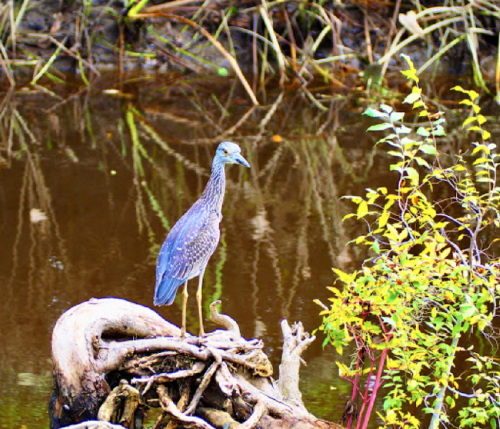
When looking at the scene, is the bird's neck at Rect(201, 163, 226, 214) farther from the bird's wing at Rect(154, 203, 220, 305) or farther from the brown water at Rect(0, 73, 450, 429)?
the brown water at Rect(0, 73, 450, 429)

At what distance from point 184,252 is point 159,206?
11.5 feet

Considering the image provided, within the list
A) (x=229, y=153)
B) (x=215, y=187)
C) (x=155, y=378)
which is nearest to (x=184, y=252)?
(x=215, y=187)

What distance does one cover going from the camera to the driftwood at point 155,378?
359cm

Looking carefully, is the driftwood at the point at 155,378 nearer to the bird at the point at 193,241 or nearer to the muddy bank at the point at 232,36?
the bird at the point at 193,241

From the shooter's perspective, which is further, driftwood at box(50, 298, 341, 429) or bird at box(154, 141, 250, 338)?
bird at box(154, 141, 250, 338)

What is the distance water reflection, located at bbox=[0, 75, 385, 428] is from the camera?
17.8ft

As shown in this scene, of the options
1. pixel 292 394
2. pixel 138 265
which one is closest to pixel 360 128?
pixel 138 265

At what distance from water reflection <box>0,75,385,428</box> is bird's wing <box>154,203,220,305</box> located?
1057 mm

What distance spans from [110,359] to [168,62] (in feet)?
32.3

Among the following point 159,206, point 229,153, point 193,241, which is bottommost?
point 159,206

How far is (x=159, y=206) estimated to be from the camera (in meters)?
7.49

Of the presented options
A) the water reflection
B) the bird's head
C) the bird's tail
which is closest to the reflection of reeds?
the water reflection

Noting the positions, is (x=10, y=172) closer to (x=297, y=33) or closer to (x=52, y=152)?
(x=52, y=152)

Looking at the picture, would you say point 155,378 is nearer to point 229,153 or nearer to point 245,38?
point 229,153
